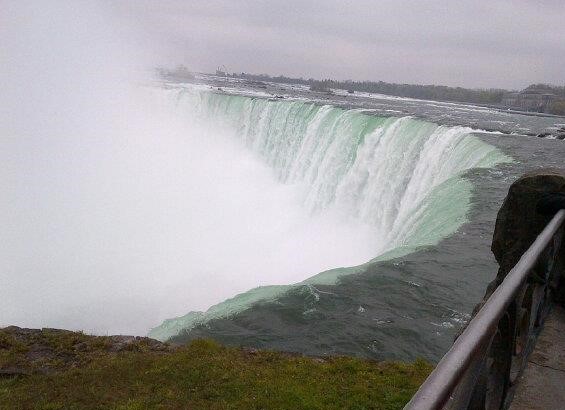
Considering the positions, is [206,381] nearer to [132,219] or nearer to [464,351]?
[464,351]

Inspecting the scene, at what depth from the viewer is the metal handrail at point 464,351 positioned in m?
1.14

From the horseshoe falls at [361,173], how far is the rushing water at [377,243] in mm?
51

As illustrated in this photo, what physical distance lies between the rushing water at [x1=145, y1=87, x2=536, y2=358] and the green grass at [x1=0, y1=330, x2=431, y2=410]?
34.6 inches

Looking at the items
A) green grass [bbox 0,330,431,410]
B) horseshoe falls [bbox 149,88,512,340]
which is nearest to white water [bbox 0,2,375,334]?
horseshoe falls [bbox 149,88,512,340]

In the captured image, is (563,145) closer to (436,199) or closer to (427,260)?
(436,199)

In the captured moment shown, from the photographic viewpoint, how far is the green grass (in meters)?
5.31

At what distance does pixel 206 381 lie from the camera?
574 cm

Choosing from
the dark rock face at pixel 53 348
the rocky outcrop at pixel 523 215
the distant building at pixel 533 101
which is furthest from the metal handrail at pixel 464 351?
the distant building at pixel 533 101

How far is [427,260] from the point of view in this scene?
9.17 meters

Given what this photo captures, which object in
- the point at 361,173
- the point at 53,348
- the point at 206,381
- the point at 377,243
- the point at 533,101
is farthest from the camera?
the point at 533,101

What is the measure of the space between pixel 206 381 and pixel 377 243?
1213 centimetres

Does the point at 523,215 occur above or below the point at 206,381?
above

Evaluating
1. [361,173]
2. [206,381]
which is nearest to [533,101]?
[361,173]

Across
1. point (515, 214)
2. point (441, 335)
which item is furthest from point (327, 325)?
point (515, 214)
